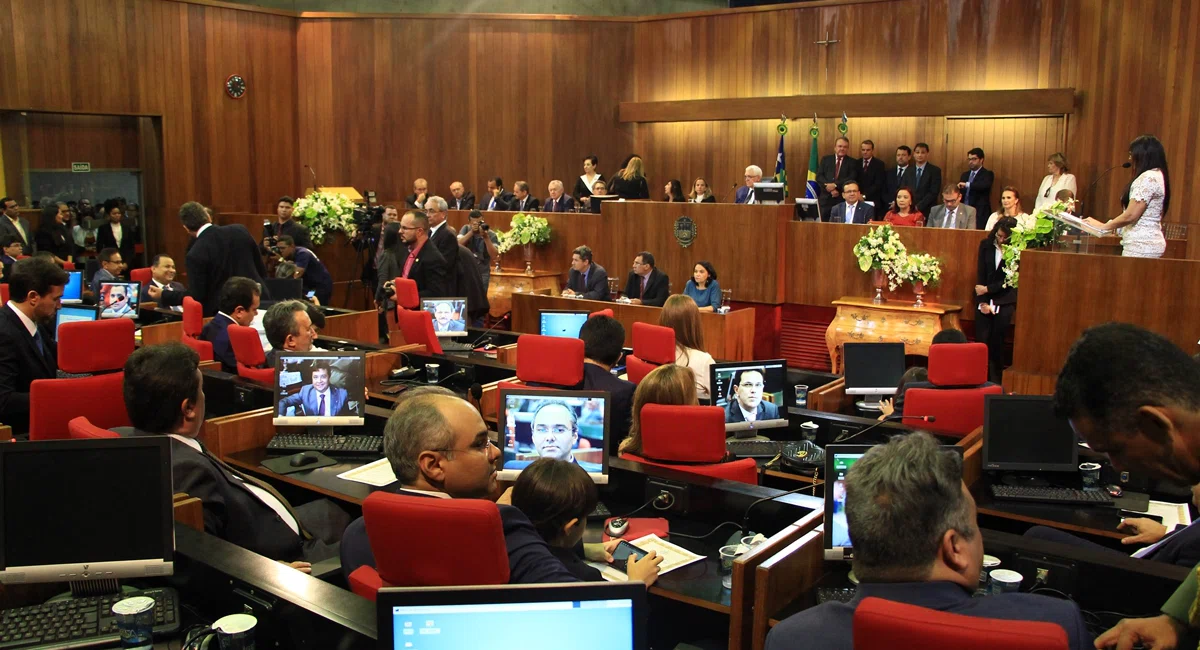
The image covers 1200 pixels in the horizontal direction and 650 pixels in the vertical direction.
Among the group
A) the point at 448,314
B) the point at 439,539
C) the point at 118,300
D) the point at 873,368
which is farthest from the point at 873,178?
the point at 439,539

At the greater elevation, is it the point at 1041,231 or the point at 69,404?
the point at 1041,231

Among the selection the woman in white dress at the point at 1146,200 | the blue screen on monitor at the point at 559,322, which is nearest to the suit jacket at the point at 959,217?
the woman in white dress at the point at 1146,200

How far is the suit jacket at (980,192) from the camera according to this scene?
10.7m

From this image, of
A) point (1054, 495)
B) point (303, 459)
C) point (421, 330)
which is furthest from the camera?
point (421, 330)

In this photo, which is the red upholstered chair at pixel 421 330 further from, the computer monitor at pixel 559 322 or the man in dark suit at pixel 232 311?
the man in dark suit at pixel 232 311

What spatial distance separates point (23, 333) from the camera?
5062 millimetres

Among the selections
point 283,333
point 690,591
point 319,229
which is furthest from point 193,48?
point 690,591

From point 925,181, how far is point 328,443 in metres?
8.21

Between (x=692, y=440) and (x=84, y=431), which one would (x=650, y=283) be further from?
(x=84, y=431)

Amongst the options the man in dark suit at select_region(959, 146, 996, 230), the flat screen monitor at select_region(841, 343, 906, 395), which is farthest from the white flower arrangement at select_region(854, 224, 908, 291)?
the flat screen monitor at select_region(841, 343, 906, 395)

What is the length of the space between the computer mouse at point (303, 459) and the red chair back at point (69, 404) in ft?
2.32

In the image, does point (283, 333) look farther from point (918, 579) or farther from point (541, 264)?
point (541, 264)

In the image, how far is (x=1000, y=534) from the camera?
3.28 meters

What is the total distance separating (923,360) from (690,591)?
630cm
